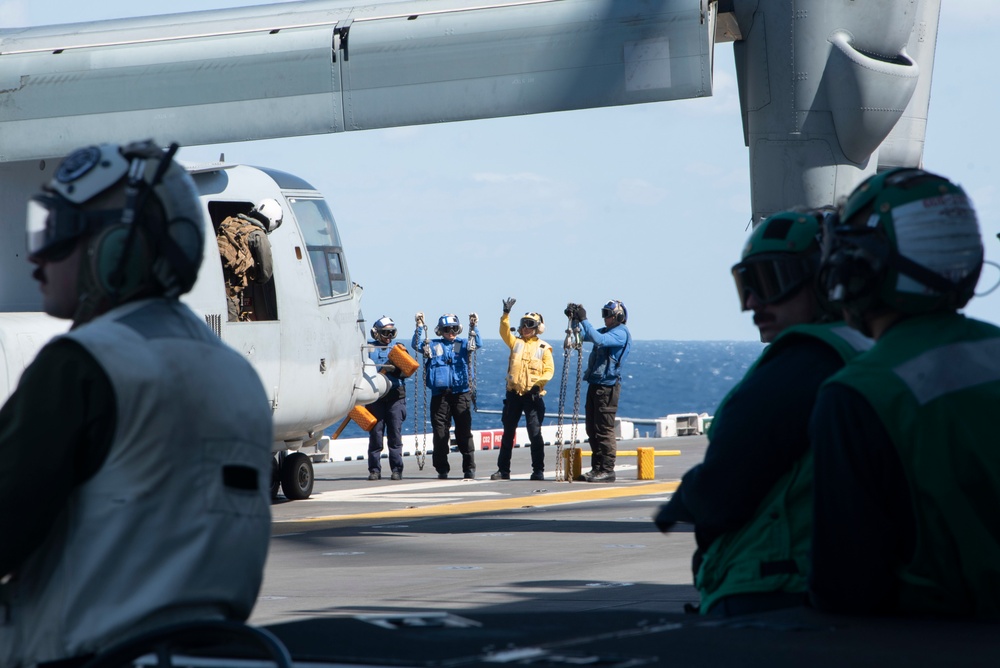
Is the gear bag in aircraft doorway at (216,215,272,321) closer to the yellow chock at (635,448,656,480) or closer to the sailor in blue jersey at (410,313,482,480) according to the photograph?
the sailor in blue jersey at (410,313,482,480)

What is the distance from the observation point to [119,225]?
2.49 metres

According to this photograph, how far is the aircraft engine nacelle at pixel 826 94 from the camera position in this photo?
8.68 metres

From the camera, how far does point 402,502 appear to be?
14.3 m

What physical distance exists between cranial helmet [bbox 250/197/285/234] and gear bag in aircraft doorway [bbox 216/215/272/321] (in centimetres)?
13

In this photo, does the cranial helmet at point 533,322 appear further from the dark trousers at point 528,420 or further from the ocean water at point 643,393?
the ocean water at point 643,393

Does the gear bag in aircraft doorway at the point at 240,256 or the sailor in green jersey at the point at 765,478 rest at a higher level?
the gear bag in aircraft doorway at the point at 240,256

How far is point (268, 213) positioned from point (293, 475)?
3143 millimetres

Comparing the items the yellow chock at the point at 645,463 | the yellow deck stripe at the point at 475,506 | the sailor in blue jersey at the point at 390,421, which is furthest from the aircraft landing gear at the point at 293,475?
the yellow chock at the point at 645,463

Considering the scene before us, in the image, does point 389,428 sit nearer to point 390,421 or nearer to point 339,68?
point 390,421

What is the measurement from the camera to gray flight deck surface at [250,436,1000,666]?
228 centimetres

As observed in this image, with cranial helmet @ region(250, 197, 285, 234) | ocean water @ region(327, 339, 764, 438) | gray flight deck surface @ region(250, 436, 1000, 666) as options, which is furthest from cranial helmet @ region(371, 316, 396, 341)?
ocean water @ region(327, 339, 764, 438)

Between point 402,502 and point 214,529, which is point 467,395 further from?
point 214,529

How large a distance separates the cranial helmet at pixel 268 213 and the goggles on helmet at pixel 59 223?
1104 cm

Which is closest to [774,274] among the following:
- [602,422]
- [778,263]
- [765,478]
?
[778,263]
